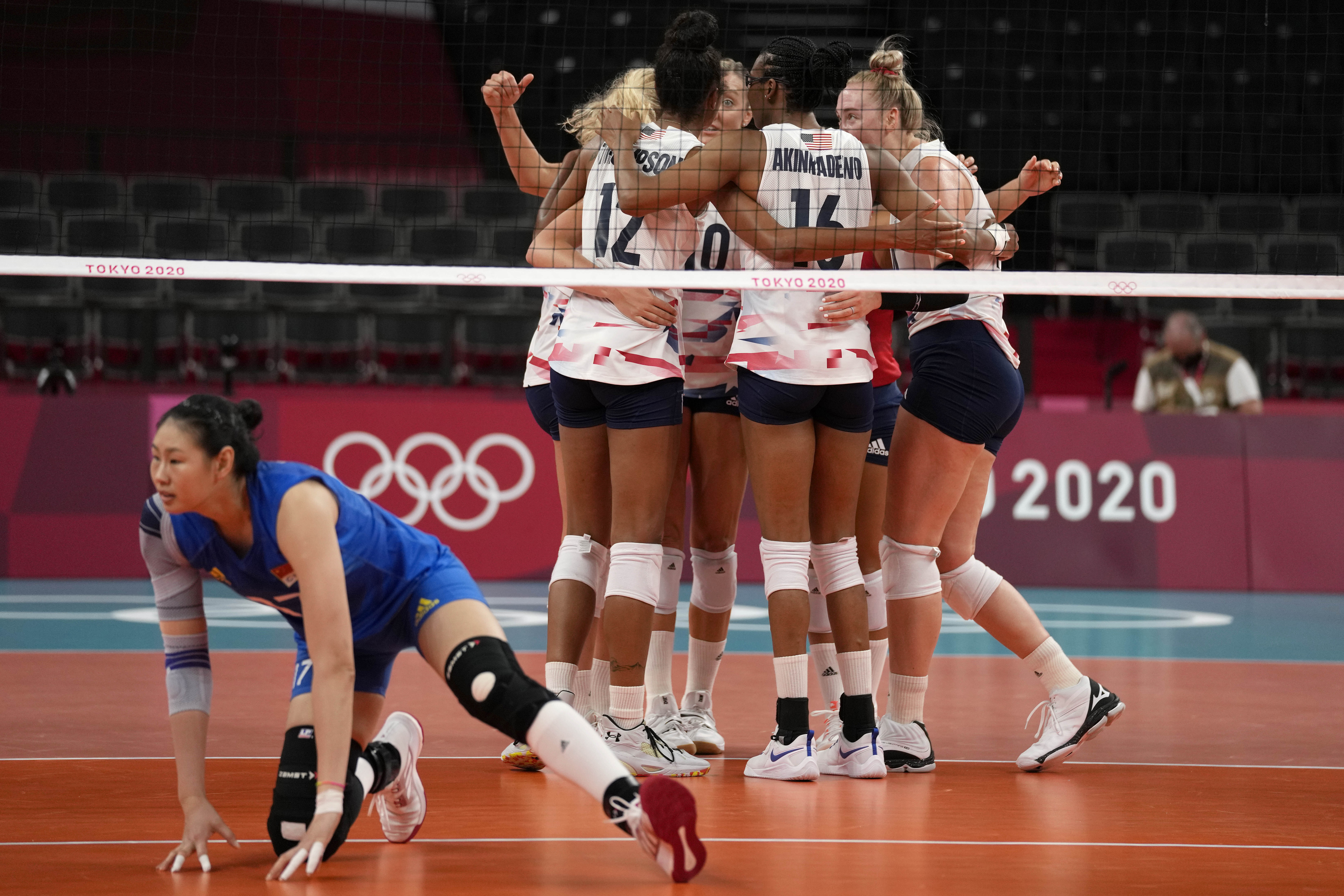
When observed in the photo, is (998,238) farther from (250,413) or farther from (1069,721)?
(250,413)

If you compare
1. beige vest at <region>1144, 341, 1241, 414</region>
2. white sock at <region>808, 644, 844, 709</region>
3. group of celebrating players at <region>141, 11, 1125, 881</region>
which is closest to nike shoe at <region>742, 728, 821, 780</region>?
group of celebrating players at <region>141, 11, 1125, 881</region>

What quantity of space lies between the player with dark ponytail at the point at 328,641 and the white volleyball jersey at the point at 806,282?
1.28 meters

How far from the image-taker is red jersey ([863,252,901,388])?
4.75 m

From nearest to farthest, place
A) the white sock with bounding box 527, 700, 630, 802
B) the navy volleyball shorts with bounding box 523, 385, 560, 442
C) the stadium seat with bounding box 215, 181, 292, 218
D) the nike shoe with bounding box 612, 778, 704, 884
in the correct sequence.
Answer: the nike shoe with bounding box 612, 778, 704, 884
the white sock with bounding box 527, 700, 630, 802
the navy volleyball shorts with bounding box 523, 385, 560, 442
the stadium seat with bounding box 215, 181, 292, 218

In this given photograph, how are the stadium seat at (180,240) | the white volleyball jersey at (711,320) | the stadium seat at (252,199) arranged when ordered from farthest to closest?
1. the stadium seat at (252,199)
2. the stadium seat at (180,240)
3. the white volleyball jersey at (711,320)

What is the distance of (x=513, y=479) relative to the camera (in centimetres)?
985

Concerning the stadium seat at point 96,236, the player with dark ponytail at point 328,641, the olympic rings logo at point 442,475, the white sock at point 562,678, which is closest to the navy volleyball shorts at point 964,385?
the white sock at point 562,678

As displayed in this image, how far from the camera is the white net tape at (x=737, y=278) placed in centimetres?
430

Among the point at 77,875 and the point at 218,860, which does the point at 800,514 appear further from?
the point at 77,875

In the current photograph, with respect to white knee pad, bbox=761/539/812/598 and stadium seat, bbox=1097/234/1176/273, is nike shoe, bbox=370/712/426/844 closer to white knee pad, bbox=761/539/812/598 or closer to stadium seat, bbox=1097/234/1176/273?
white knee pad, bbox=761/539/812/598

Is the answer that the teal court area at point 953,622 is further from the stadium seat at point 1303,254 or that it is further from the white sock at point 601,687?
the stadium seat at point 1303,254

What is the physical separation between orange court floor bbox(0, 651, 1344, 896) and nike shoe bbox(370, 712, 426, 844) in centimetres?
7

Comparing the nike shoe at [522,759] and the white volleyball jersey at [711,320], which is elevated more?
the white volleyball jersey at [711,320]

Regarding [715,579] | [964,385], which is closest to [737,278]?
[964,385]
